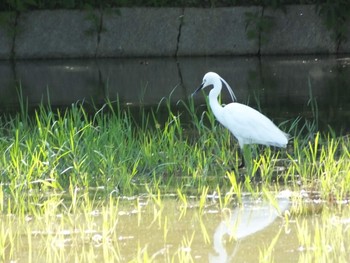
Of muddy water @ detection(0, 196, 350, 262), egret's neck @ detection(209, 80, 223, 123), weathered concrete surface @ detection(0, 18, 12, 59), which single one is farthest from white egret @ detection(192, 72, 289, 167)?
weathered concrete surface @ detection(0, 18, 12, 59)

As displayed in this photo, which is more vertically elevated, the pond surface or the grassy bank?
the grassy bank

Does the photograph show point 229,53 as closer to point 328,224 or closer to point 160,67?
point 160,67

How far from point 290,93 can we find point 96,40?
19.9ft

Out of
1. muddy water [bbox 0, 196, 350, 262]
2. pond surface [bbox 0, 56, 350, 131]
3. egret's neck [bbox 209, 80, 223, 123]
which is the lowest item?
pond surface [bbox 0, 56, 350, 131]

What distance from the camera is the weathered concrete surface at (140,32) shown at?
647 inches

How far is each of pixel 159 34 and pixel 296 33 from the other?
81.6 inches

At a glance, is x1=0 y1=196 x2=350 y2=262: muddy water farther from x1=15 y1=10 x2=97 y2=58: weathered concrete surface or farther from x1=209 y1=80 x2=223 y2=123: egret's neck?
x1=15 y1=10 x2=97 y2=58: weathered concrete surface

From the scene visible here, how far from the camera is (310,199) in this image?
220 inches

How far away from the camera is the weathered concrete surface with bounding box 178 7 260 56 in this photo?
16.2 m

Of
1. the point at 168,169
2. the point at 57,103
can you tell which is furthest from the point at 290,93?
the point at 168,169

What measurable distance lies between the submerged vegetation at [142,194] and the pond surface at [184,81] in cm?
224

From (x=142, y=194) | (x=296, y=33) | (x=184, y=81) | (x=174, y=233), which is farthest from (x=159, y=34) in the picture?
(x=174, y=233)

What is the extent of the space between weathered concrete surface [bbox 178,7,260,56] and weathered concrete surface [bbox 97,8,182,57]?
0.17 m

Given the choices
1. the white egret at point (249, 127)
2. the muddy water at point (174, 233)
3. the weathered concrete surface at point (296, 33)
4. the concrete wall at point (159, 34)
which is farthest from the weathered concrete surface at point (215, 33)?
the muddy water at point (174, 233)
